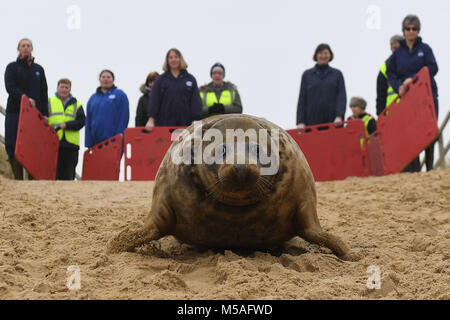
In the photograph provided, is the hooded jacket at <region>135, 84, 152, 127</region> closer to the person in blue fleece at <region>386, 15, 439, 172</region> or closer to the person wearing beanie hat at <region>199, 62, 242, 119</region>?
the person wearing beanie hat at <region>199, 62, 242, 119</region>

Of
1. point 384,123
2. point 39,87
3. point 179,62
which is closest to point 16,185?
point 39,87

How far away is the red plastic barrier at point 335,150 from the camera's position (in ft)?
27.1

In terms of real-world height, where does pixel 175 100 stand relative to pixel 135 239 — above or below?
above

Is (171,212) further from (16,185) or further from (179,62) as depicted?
(179,62)

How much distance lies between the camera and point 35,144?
7879 mm

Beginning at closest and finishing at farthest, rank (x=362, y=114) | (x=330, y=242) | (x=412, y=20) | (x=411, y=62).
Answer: (x=330, y=242), (x=412, y=20), (x=411, y=62), (x=362, y=114)

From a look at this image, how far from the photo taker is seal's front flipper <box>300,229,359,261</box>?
12.1 ft

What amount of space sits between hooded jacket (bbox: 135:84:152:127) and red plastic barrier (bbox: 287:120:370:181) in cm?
226

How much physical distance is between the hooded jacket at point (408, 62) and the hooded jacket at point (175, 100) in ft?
8.85

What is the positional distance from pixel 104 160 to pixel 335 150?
3462mm

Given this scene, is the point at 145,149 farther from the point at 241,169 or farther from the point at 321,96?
the point at 241,169

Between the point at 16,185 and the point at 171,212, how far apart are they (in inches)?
141

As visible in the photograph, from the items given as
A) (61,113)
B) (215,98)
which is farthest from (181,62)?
(61,113)

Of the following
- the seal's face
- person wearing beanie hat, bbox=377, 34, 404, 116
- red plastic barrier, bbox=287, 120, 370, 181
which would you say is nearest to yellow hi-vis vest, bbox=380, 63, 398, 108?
person wearing beanie hat, bbox=377, 34, 404, 116
